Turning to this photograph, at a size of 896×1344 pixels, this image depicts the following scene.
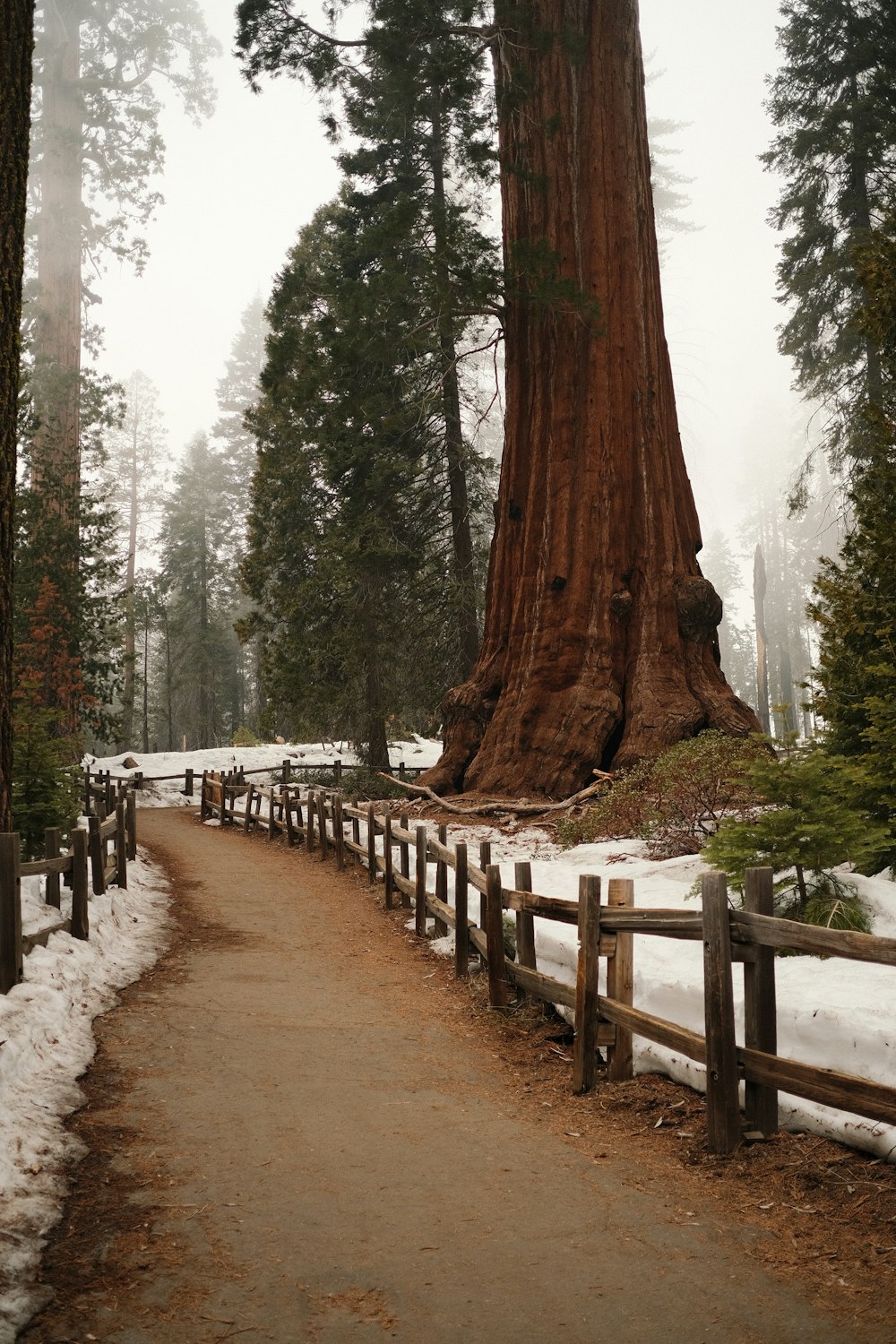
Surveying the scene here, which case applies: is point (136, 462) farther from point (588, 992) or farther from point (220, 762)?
point (588, 992)

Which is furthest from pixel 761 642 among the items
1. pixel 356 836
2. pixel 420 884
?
pixel 420 884

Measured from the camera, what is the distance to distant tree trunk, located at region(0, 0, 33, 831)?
636 cm

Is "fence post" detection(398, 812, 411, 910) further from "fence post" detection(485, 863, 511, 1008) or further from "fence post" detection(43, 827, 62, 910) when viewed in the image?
"fence post" detection(43, 827, 62, 910)

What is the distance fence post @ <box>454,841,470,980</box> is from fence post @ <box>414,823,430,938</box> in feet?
4.46

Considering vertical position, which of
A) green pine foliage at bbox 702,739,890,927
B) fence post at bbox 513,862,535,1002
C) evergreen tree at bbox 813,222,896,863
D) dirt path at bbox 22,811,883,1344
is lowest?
dirt path at bbox 22,811,883,1344

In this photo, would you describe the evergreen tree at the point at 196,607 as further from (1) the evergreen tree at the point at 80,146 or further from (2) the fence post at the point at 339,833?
(2) the fence post at the point at 339,833

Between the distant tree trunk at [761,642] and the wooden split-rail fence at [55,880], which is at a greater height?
the distant tree trunk at [761,642]

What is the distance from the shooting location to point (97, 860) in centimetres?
969

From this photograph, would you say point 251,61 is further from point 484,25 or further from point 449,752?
point 449,752

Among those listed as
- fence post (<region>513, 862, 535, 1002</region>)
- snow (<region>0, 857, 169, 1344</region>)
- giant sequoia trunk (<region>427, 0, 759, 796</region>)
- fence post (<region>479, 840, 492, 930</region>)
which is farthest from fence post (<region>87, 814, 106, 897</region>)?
giant sequoia trunk (<region>427, 0, 759, 796</region>)

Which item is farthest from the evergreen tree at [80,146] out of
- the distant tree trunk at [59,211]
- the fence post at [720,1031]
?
the fence post at [720,1031]

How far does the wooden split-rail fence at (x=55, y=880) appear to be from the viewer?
6.15 metres

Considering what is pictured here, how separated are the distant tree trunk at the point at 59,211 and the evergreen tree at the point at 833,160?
65.1 ft

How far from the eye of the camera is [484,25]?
1567cm
